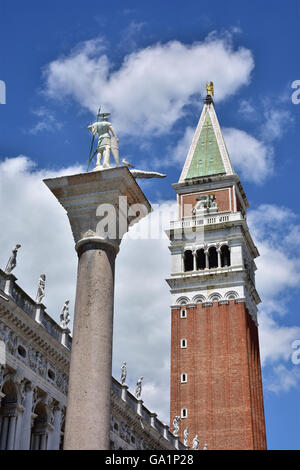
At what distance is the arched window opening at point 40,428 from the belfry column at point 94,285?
17.6m

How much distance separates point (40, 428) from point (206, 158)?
4692 cm

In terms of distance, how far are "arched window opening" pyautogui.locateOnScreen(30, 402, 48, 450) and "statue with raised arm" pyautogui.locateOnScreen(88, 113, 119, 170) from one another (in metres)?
17.5

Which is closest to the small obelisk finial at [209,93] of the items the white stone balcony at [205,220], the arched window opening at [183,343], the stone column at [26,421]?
the white stone balcony at [205,220]

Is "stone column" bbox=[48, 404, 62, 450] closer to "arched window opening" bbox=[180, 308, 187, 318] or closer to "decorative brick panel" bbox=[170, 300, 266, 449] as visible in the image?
"decorative brick panel" bbox=[170, 300, 266, 449]

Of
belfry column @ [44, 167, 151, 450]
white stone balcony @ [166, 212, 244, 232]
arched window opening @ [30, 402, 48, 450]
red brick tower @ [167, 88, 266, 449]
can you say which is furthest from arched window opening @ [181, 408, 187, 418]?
belfry column @ [44, 167, 151, 450]

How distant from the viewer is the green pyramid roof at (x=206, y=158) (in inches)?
2781

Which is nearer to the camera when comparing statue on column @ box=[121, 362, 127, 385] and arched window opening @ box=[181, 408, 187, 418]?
statue on column @ box=[121, 362, 127, 385]

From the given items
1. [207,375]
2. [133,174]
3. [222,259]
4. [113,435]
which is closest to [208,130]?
[222,259]

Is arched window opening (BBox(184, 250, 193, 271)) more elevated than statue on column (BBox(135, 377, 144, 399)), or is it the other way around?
arched window opening (BBox(184, 250, 193, 271))

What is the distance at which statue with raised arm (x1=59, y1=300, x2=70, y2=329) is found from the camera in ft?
101

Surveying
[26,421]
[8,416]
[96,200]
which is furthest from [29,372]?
[96,200]

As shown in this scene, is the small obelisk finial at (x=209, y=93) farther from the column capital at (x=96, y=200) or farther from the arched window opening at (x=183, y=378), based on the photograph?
the column capital at (x=96, y=200)

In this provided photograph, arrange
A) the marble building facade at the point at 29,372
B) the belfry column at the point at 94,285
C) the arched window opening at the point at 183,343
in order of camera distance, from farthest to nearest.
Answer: the arched window opening at the point at 183,343 < the marble building facade at the point at 29,372 < the belfry column at the point at 94,285

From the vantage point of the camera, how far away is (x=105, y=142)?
1278 cm
